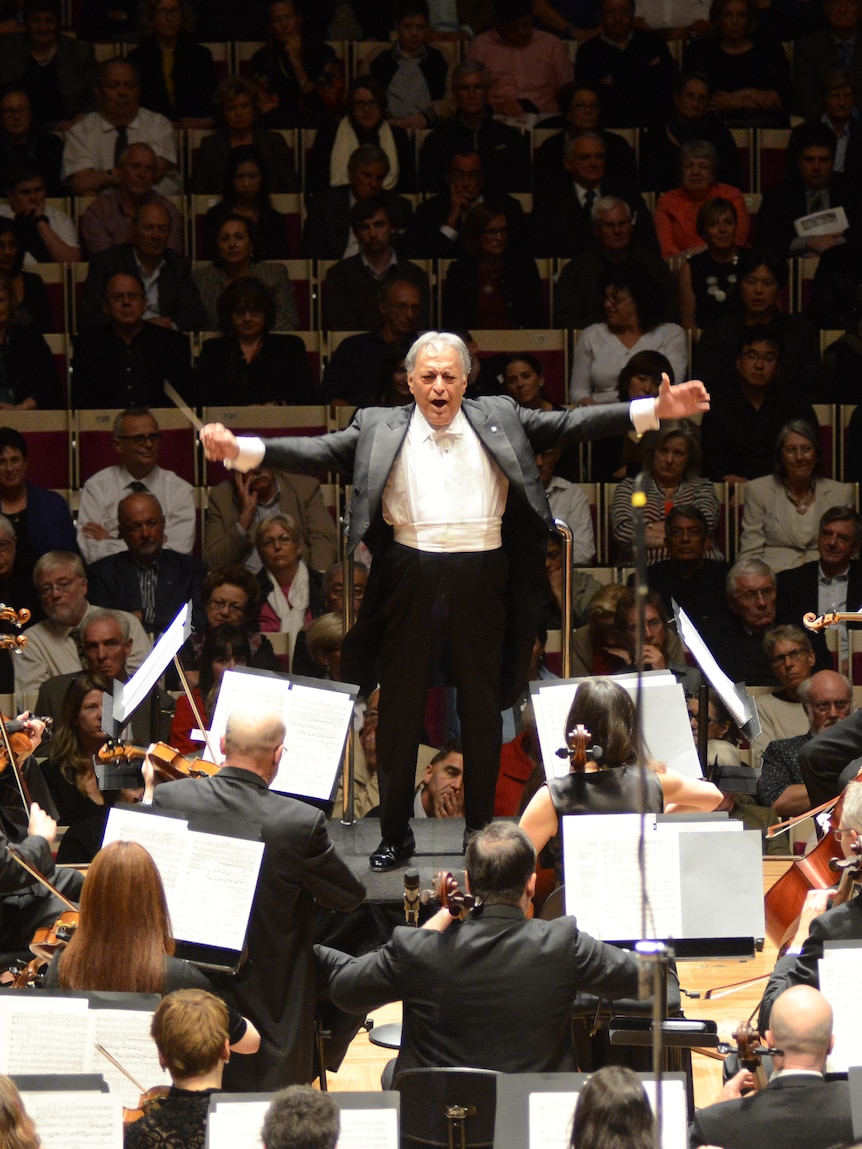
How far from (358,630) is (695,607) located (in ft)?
7.54

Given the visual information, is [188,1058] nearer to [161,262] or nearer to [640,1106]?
[640,1106]

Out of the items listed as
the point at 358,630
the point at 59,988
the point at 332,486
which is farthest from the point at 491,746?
the point at 332,486

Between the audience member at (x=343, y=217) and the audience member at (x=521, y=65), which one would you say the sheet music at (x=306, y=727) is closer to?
the audience member at (x=343, y=217)

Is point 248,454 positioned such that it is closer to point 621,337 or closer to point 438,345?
point 438,345

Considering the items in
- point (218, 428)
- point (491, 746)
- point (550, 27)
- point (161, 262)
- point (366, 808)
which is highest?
point (550, 27)

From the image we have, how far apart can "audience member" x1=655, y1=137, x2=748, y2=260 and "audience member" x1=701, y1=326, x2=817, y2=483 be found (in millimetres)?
777

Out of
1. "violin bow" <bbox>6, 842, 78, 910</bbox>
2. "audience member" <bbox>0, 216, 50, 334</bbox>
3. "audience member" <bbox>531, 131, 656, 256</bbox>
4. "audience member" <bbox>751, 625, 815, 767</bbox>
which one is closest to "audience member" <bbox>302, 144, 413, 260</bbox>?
"audience member" <bbox>531, 131, 656, 256</bbox>

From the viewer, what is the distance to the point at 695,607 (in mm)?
6242

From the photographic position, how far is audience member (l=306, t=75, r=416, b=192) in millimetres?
7738

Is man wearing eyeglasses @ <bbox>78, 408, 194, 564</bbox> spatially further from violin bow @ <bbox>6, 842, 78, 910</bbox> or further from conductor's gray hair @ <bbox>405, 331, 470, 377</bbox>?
violin bow @ <bbox>6, 842, 78, 910</bbox>

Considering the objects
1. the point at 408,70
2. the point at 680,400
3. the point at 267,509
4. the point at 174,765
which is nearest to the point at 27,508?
the point at 267,509

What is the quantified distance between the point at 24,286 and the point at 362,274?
1407 millimetres

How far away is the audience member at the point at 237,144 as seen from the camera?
7.71 metres

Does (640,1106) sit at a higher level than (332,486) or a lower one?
lower
